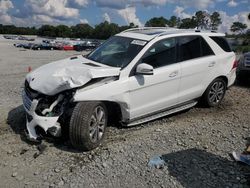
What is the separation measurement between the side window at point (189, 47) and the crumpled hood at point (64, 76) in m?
1.63

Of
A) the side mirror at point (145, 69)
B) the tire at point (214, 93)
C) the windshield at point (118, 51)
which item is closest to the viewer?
the side mirror at point (145, 69)

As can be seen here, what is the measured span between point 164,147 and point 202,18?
281 ft

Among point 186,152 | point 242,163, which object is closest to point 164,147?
point 186,152

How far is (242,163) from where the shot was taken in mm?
4547

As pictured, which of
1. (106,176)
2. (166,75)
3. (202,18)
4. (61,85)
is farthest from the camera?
(202,18)

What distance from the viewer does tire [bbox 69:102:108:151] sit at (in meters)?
4.73

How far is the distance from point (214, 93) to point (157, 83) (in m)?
1.98

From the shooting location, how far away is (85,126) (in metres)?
4.77

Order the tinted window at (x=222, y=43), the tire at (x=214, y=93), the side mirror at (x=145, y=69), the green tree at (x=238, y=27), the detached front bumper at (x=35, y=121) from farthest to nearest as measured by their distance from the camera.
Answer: the green tree at (x=238, y=27)
the tinted window at (x=222, y=43)
the tire at (x=214, y=93)
the side mirror at (x=145, y=69)
the detached front bumper at (x=35, y=121)

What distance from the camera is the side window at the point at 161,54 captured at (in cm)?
573

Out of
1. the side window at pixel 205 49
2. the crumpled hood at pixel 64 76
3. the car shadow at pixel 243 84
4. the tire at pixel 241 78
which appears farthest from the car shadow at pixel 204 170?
the tire at pixel 241 78

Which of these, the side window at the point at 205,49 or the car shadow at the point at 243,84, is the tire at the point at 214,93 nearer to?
the side window at the point at 205,49

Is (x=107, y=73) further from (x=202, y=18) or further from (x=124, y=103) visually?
(x=202, y=18)

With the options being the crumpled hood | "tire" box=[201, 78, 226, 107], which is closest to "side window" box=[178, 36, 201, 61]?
"tire" box=[201, 78, 226, 107]
